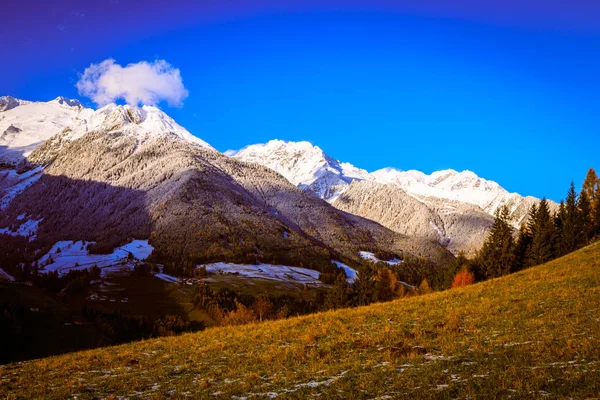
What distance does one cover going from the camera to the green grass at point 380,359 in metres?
15.8

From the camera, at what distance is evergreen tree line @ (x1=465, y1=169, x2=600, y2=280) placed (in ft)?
265

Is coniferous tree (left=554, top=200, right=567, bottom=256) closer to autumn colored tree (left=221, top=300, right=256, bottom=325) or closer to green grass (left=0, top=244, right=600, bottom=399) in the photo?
green grass (left=0, top=244, right=600, bottom=399)

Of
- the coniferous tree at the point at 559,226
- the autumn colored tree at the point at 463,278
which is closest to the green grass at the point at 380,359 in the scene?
the coniferous tree at the point at 559,226

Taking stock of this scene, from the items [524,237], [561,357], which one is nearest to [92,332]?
[561,357]

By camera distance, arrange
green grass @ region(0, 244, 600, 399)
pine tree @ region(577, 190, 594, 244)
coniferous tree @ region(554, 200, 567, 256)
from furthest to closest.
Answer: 1. pine tree @ region(577, 190, 594, 244)
2. coniferous tree @ region(554, 200, 567, 256)
3. green grass @ region(0, 244, 600, 399)

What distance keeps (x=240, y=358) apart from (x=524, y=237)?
84390mm

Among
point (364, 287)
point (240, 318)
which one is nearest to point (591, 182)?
point (364, 287)

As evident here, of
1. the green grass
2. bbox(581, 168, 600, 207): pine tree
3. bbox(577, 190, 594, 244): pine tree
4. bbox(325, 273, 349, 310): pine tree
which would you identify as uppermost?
bbox(581, 168, 600, 207): pine tree

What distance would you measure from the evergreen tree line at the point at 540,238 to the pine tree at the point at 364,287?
24.5 m

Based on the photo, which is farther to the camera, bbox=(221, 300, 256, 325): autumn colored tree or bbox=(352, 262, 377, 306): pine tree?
bbox=(221, 300, 256, 325): autumn colored tree

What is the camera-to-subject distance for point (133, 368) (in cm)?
2398

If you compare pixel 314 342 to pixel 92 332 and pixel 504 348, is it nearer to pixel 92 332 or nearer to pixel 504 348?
pixel 504 348

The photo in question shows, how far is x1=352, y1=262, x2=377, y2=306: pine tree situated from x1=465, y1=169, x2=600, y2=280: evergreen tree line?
2450 cm

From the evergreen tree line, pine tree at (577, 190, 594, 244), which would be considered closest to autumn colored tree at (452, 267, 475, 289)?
the evergreen tree line
